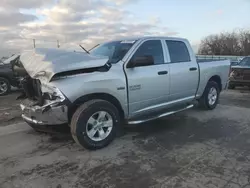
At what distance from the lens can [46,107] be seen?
407 centimetres

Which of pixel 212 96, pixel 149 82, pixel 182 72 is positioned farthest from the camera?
pixel 212 96

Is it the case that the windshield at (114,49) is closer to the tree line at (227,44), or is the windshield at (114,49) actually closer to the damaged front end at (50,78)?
the damaged front end at (50,78)

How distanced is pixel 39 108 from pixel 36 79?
51cm

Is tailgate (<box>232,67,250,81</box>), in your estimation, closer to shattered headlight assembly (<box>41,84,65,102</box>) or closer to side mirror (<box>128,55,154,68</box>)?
side mirror (<box>128,55,154,68</box>)

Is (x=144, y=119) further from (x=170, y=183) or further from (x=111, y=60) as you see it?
(x=170, y=183)

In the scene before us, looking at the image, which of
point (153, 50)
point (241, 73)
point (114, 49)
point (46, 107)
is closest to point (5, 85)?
point (114, 49)

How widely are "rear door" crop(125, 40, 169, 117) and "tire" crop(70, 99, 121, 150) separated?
0.53 metres

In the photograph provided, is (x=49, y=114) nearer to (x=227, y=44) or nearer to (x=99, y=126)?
(x=99, y=126)

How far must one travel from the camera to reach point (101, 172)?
3.61 metres

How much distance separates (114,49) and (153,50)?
0.82 meters

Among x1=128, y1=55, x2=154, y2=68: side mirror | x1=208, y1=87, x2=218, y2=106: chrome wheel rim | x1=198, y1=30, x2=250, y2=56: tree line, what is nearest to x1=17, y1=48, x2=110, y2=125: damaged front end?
x1=128, y1=55, x2=154, y2=68: side mirror

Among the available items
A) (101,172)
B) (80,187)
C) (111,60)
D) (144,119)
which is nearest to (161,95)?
(144,119)

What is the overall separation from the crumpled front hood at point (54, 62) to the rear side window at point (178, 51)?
1.93 m

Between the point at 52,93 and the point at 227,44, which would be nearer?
the point at 52,93
